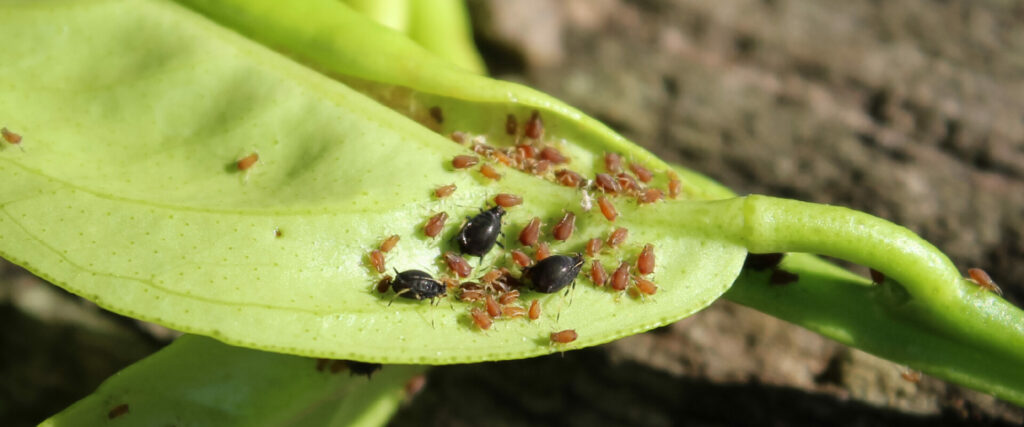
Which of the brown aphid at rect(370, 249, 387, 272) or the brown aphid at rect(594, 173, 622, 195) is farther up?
the brown aphid at rect(594, 173, 622, 195)

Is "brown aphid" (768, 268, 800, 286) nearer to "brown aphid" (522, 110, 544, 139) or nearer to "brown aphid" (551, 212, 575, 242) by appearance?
"brown aphid" (551, 212, 575, 242)

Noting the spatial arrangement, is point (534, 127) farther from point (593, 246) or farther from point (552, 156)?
point (593, 246)

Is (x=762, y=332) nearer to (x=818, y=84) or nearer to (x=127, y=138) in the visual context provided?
(x=818, y=84)

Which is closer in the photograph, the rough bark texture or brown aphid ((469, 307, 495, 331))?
brown aphid ((469, 307, 495, 331))

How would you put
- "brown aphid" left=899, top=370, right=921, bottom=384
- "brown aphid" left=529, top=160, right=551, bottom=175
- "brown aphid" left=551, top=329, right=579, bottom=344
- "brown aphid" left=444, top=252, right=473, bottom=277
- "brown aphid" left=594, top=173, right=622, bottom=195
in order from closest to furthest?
"brown aphid" left=551, top=329, right=579, bottom=344
"brown aphid" left=444, top=252, right=473, bottom=277
"brown aphid" left=594, top=173, right=622, bottom=195
"brown aphid" left=529, top=160, right=551, bottom=175
"brown aphid" left=899, top=370, right=921, bottom=384

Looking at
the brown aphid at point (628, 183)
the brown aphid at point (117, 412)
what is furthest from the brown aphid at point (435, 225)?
the brown aphid at point (117, 412)

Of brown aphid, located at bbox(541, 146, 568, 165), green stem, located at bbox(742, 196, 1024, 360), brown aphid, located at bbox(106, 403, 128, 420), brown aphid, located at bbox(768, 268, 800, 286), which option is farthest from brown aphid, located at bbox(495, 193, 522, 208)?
brown aphid, located at bbox(106, 403, 128, 420)

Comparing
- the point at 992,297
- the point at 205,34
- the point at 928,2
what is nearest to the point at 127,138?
the point at 205,34
